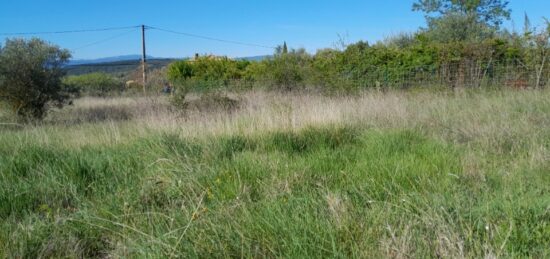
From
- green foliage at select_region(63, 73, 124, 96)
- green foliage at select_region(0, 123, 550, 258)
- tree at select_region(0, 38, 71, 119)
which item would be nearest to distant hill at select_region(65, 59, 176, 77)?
green foliage at select_region(63, 73, 124, 96)

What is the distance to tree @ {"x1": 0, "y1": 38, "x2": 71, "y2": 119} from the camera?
12312mm

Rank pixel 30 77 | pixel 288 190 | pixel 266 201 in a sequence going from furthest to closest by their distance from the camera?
pixel 30 77
pixel 288 190
pixel 266 201

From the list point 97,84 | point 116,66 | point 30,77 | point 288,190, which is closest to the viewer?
point 288,190

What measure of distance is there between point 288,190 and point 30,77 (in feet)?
39.3

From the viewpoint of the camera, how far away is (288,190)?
3529 millimetres

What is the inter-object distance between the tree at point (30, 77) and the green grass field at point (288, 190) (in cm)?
662

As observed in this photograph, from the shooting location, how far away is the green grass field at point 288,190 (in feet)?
8.45

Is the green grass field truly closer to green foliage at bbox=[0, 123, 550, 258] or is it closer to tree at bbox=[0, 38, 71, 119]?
green foliage at bbox=[0, 123, 550, 258]

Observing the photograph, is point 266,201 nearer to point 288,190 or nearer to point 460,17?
point 288,190

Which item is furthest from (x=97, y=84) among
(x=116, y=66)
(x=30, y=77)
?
(x=116, y=66)

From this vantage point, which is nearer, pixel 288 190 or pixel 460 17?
pixel 288 190

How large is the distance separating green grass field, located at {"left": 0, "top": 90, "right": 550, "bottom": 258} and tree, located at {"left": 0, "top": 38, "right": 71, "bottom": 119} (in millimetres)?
6624

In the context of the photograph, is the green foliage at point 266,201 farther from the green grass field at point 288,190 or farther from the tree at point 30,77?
the tree at point 30,77

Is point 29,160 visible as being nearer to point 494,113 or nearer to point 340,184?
point 340,184
